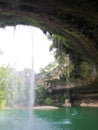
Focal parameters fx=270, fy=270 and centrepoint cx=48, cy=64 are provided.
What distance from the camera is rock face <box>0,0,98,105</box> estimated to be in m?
8.24

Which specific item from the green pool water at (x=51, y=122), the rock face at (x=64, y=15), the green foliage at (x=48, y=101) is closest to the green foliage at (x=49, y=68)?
the green foliage at (x=48, y=101)

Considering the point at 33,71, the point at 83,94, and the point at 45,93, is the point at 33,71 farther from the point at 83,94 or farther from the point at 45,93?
the point at 83,94

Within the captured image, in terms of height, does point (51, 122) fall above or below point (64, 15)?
below

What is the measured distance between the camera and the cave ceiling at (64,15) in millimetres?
8242

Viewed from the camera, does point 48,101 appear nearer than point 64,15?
No

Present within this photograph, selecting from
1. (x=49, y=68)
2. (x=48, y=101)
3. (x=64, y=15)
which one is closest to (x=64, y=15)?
(x=64, y=15)

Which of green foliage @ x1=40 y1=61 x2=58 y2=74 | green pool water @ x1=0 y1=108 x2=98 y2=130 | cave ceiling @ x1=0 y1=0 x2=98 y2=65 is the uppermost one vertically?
green foliage @ x1=40 y1=61 x2=58 y2=74

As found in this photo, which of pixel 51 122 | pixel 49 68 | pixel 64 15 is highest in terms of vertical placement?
pixel 49 68

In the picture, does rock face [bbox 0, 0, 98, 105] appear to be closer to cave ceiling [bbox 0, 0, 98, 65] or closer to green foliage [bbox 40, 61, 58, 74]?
cave ceiling [bbox 0, 0, 98, 65]

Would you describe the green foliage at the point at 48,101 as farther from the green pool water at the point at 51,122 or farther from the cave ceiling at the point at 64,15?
the cave ceiling at the point at 64,15

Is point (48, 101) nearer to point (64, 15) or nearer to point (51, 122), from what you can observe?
point (51, 122)

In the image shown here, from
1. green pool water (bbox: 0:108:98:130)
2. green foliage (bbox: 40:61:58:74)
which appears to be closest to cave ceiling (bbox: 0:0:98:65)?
green pool water (bbox: 0:108:98:130)

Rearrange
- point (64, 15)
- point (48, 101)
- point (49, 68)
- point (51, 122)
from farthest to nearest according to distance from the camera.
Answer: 1. point (49, 68)
2. point (48, 101)
3. point (51, 122)
4. point (64, 15)

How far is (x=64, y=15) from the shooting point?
9.40 m
